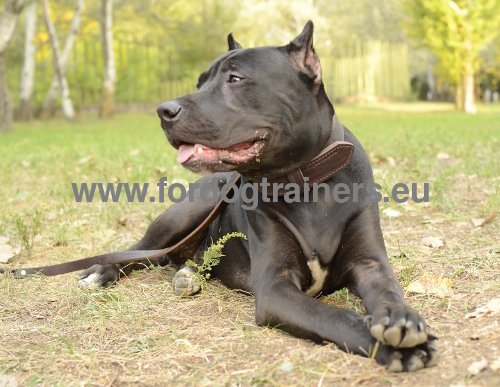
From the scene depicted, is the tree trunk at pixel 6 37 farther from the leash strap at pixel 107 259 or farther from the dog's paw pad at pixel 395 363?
the dog's paw pad at pixel 395 363

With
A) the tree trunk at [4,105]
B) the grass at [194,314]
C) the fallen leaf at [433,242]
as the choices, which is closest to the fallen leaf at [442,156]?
the grass at [194,314]

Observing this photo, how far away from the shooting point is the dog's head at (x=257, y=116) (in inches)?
121

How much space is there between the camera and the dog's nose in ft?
10.0

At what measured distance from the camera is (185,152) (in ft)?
10.4

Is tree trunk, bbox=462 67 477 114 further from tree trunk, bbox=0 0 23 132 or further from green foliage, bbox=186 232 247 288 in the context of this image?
green foliage, bbox=186 232 247 288

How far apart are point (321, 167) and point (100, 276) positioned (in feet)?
5.01

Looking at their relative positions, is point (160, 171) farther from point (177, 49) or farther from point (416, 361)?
point (177, 49)

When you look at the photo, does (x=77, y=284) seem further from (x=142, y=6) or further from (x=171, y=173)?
(x=142, y=6)

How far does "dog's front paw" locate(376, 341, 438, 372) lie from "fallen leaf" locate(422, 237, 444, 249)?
203 cm

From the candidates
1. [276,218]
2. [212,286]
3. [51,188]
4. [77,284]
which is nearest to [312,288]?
[276,218]

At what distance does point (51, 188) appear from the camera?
22.7 feet

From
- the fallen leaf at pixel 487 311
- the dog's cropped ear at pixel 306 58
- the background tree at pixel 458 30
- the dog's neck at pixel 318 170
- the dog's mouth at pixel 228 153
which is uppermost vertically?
the background tree at pixel 458 30

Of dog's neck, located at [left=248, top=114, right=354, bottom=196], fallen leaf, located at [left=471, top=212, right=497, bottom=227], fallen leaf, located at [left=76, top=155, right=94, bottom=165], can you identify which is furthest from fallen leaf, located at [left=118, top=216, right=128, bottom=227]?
fallen leaf, located at [left=76, top=155, right=94, bottom=165]

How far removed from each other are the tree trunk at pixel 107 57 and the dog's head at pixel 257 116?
1921 cm
